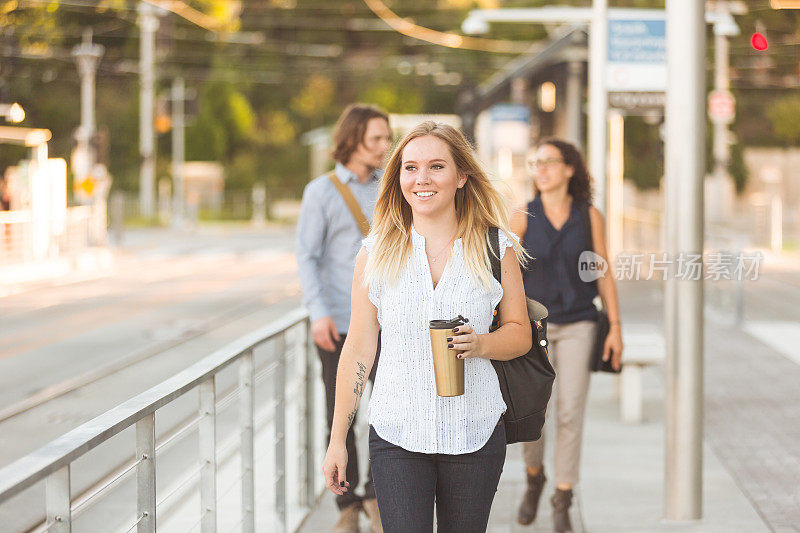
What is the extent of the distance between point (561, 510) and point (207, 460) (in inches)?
83.2

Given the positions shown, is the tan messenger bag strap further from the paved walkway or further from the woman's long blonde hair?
the woman's long blonde hair

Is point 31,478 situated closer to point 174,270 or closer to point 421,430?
point 421,430

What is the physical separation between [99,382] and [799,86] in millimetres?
53276

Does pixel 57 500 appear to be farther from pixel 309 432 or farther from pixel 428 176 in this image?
pixel 309 432

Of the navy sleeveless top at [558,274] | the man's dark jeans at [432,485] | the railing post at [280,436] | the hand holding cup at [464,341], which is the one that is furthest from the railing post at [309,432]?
the hand holding cup at [464,341]

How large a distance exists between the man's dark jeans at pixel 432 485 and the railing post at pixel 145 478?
23.7 inches

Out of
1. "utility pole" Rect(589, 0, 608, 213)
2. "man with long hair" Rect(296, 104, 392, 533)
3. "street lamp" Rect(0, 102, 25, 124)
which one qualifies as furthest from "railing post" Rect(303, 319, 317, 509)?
"street lamp" Rect(0, 102, 25, 124)

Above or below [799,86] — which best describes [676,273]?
below

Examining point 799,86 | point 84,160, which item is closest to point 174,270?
point 84,160

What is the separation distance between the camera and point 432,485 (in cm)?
339

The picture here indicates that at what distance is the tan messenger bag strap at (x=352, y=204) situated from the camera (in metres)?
5.55

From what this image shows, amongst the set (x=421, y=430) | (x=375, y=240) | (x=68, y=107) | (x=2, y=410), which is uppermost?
(x=68, y=107)

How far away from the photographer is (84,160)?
3312 centimetres

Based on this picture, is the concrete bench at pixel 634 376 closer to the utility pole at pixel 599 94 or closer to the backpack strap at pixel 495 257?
the utility pole at pixel 599 94
